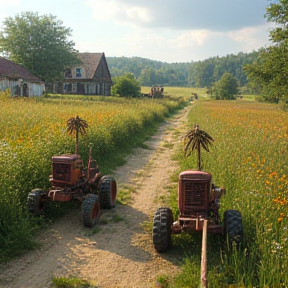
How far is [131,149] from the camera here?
14.7m

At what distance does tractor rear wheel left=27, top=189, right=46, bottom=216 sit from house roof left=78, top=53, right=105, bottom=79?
41962 millimetres

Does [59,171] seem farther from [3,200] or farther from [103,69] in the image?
[103,69]

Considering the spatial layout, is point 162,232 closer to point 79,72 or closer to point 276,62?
point 276,62

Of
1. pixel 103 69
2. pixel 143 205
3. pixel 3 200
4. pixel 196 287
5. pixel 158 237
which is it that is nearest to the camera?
pixel 196 287

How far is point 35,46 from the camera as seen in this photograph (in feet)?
122

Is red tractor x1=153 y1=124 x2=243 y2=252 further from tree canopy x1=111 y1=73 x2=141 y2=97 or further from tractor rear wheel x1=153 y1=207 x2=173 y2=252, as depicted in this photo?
tree canopy x1=111 y1=73 x2=141 y2=97

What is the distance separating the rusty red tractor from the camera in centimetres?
632

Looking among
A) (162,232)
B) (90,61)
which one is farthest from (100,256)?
Result: (90,61)

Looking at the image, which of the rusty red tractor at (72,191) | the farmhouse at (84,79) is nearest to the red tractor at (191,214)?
the rusty red tractor at (72,191)

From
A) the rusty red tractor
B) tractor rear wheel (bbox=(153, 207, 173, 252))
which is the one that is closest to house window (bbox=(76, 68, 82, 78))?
the rusty red tractor

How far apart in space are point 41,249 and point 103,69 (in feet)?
155

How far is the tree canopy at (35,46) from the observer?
36906mm

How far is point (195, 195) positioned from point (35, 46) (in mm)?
36315

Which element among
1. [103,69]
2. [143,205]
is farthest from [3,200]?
[103,69]
